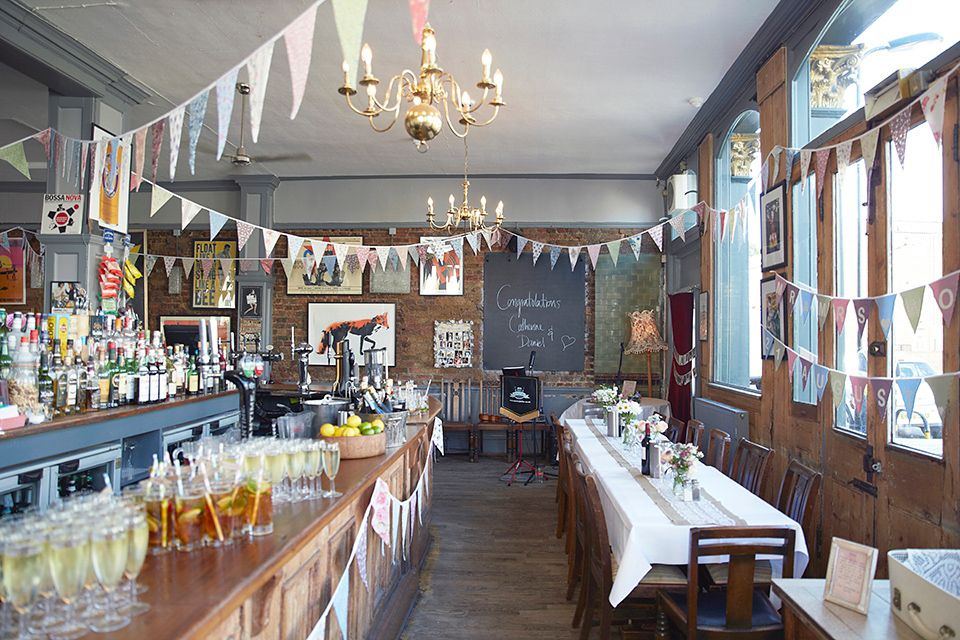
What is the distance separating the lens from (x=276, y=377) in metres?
8.36

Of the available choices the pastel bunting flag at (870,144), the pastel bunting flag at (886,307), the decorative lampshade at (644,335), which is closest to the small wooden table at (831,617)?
the pastel bunting flag at (886,307)

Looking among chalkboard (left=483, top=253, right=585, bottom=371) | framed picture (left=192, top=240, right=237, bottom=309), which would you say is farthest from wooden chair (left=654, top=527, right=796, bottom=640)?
framed picture (left=192, top=240, right=237, bottom=309)

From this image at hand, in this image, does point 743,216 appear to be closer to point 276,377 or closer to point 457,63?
point 457,63

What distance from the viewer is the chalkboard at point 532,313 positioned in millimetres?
8102

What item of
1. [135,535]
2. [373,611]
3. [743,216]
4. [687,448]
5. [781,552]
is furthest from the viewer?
[743,216]

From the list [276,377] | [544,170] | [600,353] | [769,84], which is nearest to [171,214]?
[276,377]

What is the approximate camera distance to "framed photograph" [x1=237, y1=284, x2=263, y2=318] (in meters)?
8.07

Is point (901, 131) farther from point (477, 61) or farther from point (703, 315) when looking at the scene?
point (703, 315)

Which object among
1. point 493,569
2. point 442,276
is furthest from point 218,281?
point 493,569

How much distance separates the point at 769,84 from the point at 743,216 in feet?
3.13

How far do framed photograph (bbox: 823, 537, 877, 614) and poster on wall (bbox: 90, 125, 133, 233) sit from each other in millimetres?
5001

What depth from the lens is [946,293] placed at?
94.4 inches

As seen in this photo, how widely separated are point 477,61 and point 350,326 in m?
4.37

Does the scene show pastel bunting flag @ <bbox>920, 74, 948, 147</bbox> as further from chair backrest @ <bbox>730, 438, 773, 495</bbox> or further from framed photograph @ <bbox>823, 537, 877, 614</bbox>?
chair backrest @ <bbox>730, 438, 773, 495</bbox>
